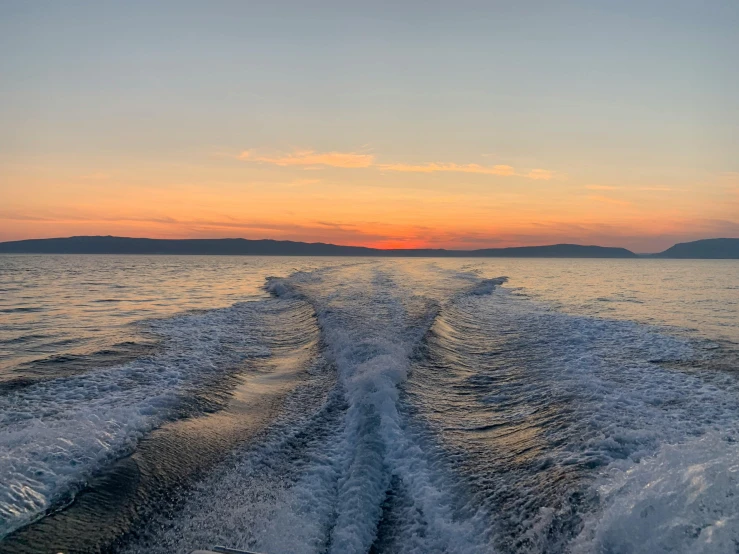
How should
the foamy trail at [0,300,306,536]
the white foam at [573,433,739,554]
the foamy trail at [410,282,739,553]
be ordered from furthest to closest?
the foamy trail at [0,300,306,536] → the foamy trail at [410,282,739,553] → the white foam at [573,433,739,554]

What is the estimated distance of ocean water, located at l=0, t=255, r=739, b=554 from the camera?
167 inches

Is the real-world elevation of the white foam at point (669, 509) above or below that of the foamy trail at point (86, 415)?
above

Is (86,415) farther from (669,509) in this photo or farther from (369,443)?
(669,509)

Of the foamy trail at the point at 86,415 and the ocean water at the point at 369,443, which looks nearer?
the ocean water at the point at 369,443

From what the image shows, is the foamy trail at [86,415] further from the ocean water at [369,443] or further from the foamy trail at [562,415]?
the foamy trail at [562,415]

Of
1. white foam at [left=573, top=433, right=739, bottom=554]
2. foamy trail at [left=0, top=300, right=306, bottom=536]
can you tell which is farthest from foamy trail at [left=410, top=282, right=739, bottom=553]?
foamy trail at [left=0, top=300, right=306, bottom=536]

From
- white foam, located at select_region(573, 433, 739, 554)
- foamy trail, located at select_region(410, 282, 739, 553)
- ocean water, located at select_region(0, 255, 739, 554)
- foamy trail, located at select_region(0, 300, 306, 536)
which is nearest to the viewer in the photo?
white foam, located at select_region(573, 433, 739, 554)

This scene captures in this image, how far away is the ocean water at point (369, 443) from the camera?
4.23m

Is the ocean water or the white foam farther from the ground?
the white foam

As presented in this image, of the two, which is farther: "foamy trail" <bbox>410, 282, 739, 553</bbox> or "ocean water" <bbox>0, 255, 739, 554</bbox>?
"foamy trail" <bbox>410, 282, 739, 553</bbox>

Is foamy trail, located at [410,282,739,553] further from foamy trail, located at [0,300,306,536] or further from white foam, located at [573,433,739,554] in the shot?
foamy trail, located at [0,300,306,536]

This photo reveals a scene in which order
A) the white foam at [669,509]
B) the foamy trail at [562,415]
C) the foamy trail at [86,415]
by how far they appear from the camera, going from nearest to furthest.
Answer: the white foam at [669,509], the foamy trail at [562,415], the foamy trail at [86,415]

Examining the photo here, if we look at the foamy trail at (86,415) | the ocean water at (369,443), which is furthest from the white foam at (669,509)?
the foamy trail at (86,415)

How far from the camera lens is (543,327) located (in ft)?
49.5
